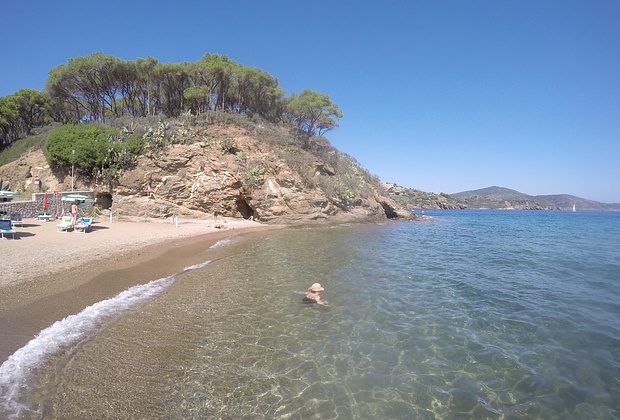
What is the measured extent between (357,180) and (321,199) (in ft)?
26.1

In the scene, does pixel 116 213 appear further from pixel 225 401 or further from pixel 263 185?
pixel 225 401

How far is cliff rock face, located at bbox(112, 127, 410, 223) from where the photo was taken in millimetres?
25844

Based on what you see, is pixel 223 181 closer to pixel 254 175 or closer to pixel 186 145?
pixel 254 175

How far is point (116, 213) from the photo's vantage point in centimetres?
2484

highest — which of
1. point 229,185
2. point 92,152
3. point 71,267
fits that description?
point 92,152

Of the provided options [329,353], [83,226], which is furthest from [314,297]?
[83,226]

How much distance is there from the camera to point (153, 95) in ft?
→ 127

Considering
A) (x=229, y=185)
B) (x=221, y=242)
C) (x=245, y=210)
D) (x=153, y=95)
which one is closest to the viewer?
(x=221, y=242)

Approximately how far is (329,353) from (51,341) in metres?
5.17

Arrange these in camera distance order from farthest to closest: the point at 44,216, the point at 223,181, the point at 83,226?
the point at 223,181, the point at 44,216, the point at 83,226

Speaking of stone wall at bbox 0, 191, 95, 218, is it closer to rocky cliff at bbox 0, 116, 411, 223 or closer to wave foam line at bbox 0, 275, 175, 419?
rocky cliff at bbox 0, 116, 411, 223

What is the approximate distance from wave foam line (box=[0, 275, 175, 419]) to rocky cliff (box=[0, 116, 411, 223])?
60.9 ft

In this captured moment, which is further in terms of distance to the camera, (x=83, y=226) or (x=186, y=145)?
(x=186, y=145)

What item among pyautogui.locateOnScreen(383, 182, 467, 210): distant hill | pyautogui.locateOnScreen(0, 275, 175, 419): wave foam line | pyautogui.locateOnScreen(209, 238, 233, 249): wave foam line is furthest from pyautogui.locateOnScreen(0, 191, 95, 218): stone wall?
pyautogui.locateOnScreen(383, 182, 467, 210): distant hill
